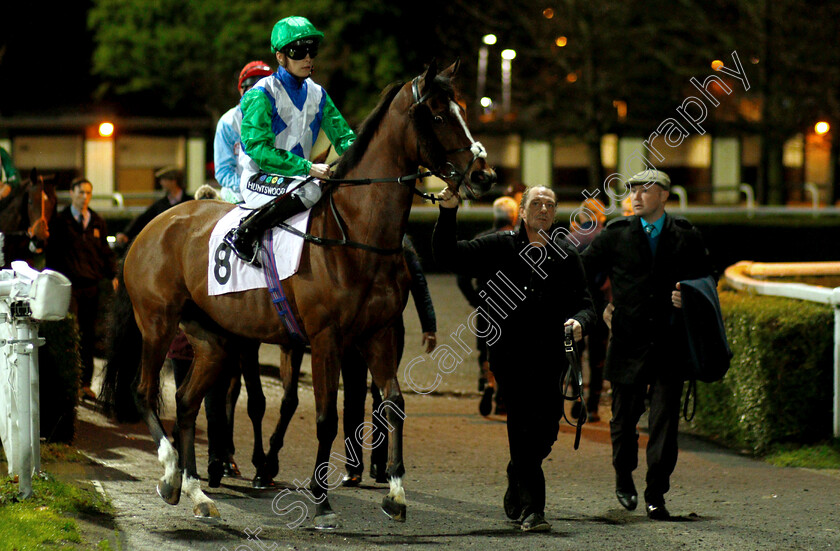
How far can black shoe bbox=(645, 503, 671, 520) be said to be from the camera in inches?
236

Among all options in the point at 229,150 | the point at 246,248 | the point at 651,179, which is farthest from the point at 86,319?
the point at 651,179

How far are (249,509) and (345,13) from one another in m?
25.5

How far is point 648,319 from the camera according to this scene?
20.7ft

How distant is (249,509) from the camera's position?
6156 mm

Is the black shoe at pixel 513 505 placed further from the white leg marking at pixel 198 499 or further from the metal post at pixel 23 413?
the metal post at pixel 23 413

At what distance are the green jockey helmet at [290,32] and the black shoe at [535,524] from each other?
108 inches

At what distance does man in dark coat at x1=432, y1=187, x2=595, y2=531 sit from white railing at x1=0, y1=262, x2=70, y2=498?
1941 millimetres

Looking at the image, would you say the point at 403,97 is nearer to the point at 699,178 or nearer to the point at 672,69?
the point at 672,69

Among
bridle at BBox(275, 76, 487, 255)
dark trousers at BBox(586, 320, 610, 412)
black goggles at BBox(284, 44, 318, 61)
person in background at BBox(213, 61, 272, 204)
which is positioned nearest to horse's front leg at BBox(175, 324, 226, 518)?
person in background at BBox(213, 61, 272, 204)

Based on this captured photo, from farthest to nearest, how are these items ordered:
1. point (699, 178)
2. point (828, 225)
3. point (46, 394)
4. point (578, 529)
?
point (699, 178) < point (828, 225) < point (46, 394) < point (578, 529)

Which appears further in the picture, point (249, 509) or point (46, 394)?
point (46, 394)

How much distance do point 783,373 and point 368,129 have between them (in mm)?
3468

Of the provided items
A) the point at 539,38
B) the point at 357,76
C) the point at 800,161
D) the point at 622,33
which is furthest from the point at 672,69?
the point at 800,161

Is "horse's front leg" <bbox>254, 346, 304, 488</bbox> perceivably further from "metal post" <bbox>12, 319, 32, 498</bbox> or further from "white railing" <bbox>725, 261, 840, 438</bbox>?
"white railing" <bbox>725, 261, 840, 438</bbox>
